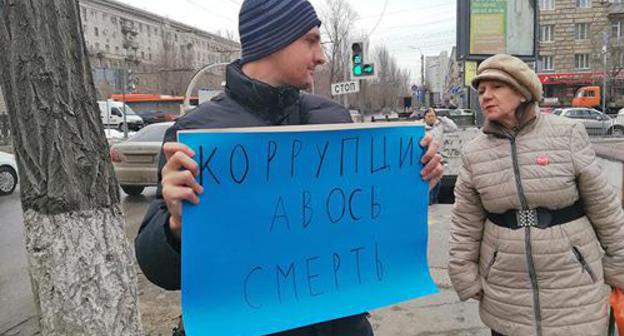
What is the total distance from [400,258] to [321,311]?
0.35 metres

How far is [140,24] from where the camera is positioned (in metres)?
91.4

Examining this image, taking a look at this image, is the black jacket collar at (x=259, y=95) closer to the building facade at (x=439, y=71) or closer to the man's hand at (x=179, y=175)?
the man's hand at (x=179, y=175)

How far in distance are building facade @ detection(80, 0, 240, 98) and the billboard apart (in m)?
55.9

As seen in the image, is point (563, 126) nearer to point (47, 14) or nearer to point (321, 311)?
point (321, 311)

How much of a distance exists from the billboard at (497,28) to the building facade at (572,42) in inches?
1599

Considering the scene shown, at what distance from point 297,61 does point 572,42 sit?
5660 cm

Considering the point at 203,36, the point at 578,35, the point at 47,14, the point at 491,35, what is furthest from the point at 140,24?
the point at 47,14

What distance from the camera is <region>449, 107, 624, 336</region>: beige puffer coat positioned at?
2.26m

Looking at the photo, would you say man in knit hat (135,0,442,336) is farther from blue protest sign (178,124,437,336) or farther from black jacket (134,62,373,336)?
blue protest sign (178,124,437,336)

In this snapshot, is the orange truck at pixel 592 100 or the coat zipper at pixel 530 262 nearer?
the coat zipper at pixel 530 262

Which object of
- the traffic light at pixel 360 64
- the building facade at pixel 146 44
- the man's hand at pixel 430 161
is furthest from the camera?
the building facade at pixel 146 44

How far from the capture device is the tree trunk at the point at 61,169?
6.91ft

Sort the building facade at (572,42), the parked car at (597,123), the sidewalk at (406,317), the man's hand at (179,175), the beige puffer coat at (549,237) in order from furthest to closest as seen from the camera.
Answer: the building facade at (572,42) → the parked car at (597,123) → the sidewalk at (406,317) → the beige puffer coat at (549,237) → the man's hand at (179,175)

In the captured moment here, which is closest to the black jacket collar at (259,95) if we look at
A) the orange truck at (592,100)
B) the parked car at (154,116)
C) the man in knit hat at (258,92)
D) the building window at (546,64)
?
the man in knit hat at (258,92)
